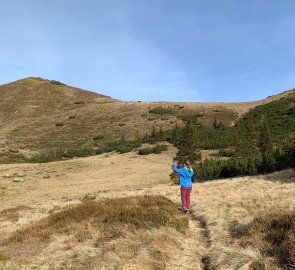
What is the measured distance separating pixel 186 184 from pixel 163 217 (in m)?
2.37

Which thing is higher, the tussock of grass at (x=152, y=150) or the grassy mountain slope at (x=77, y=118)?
the grassy mountain slope at (x=77, y=118)

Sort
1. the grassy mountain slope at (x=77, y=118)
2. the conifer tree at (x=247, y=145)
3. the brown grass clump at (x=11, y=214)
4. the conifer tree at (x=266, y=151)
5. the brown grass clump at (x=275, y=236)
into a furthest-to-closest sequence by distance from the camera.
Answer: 1. the grassy mountain slope at (x=77, y=118)
2. the conifer tree at (x=247, y=145)
3. the conifer tree at (x=266, y=151)
4. the brown grass clump at (x=11, y=214)
5. the brown grass clump at (x=275, y=236)

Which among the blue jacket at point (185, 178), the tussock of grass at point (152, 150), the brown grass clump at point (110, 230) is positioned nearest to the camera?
the brown grass clump at point (110, 230)

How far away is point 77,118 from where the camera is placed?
58.9 metres

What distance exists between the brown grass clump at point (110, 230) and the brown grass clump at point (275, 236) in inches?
76.1

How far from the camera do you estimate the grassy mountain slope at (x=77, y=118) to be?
47438 mm

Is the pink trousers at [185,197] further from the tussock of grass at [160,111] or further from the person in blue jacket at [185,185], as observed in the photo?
the tussock of grass at [160,111]

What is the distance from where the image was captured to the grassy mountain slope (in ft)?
156

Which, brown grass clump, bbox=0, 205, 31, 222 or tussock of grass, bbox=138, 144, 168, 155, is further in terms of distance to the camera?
tussock of grass, bbox=138, 144, 168, 155

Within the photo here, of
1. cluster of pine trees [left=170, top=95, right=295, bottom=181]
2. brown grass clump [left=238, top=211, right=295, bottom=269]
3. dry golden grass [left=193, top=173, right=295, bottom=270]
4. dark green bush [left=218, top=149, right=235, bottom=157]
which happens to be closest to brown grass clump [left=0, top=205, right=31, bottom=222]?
dry golden grass [left=193, top=173, right=295, bottom=270]

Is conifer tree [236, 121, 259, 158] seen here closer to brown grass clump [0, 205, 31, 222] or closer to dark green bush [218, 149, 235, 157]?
dark green bush [218, 149, 235, 157]

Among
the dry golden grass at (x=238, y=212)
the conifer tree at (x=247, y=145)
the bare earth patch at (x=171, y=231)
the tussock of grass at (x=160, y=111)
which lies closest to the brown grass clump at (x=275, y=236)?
the dry golden grass at (x=238, y=212)

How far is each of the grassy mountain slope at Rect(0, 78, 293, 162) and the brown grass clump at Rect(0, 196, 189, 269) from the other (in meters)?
27.5

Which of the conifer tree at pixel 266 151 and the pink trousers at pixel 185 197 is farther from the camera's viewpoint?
the conifer tree at pixel 266 151
